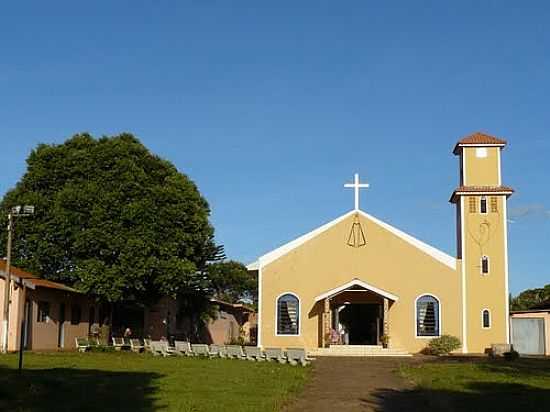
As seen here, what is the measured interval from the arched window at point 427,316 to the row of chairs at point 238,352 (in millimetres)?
8406

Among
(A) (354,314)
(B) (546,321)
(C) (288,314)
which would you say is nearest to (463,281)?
(B) (546,321)

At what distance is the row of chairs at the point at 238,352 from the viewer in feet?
98.4

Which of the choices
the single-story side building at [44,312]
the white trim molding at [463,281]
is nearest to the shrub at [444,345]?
the white trim molding at [463,281]

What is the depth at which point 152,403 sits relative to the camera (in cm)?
1642

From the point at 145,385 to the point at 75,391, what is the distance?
2.25 meters

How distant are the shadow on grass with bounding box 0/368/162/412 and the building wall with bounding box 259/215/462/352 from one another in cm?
1699

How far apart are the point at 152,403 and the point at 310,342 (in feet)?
77.0

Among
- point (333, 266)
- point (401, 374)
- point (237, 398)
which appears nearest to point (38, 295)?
point (333, 266)

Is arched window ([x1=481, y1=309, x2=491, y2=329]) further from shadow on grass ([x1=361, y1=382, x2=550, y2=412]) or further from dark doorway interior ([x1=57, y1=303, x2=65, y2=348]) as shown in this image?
dark doorway interior ([x1=57, y1=303, x2=65, y2=348])

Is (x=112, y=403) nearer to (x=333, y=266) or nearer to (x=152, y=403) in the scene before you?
(x=152, y=403)

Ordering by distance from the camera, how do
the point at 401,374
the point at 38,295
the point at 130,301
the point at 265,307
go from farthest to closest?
the point at 130,301, the point at 265,307, the point at 38,295, the point at 401,374

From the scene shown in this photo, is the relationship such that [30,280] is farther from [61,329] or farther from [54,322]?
[61,329]

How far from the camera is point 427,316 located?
39312 mm

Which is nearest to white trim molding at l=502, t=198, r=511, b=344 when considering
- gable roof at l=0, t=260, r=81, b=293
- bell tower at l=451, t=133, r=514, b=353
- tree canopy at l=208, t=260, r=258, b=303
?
bell tower at l=451, t=133, r=514, b=353
